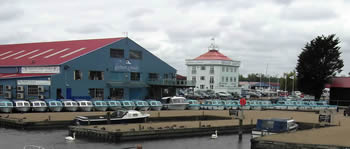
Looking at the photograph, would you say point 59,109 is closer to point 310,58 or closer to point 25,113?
point 25,113

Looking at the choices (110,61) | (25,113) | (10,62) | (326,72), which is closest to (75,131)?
(25,113)

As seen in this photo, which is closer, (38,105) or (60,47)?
(38,105)

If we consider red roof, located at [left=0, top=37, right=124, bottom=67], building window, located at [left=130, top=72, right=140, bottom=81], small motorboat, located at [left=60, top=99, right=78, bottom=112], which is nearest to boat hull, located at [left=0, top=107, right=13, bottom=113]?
small motorboat, located at [left=60, top=99, right=78, bottom=112]

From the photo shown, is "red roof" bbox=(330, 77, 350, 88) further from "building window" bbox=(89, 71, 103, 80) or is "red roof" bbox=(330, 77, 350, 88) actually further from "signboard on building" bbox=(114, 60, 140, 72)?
"building window" bbox=(89, 71, 103, 80)

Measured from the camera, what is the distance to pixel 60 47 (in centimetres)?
8294

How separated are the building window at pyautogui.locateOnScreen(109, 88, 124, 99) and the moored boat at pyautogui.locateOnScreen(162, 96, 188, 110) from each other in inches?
389

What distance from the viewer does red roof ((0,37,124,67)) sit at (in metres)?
72.7

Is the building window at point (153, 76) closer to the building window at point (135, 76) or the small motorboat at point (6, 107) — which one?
the building window at point (135, 76)

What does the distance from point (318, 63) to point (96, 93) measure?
4564cm

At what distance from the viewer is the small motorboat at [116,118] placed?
43719mm

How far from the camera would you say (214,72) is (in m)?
126

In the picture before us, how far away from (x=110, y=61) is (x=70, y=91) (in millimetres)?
9358

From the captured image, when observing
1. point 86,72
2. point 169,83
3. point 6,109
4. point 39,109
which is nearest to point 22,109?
point 6,109

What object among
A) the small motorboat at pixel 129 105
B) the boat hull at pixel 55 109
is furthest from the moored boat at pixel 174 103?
the boat hull at pixel 55 109
